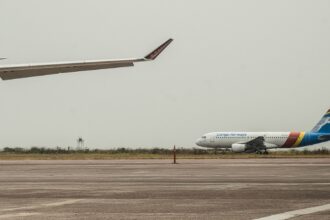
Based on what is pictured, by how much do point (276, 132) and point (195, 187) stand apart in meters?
64.1

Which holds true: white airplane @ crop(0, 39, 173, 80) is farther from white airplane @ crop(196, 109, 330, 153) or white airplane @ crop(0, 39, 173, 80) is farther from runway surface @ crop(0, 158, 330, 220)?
white airplane @ crop(196, 109, 330, 153)

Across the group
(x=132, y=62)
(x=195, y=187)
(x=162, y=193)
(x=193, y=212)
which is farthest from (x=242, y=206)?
(x=132, y=62)

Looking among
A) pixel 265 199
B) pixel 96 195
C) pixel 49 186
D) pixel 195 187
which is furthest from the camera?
pixel 49 186

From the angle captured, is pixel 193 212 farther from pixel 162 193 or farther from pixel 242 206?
pixel 162 193

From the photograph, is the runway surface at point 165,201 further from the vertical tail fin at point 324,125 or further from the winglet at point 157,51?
the vertical tail fin at point 324,125

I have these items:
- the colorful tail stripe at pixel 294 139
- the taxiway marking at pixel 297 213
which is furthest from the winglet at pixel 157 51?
the colorful tail stripe at pixel 294 139

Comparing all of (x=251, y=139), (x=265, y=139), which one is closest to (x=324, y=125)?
(x=265, y=139)

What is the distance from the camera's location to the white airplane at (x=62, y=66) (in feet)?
68.2

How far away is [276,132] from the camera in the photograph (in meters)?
79.5

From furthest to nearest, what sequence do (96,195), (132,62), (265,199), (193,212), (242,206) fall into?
(132,62) < (96,195) < (265,199) < (242,206) < (193,212)

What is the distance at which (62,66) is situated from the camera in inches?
821

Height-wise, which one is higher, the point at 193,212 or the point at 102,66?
the point at 102,66

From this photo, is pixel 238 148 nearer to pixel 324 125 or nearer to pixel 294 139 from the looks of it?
pixel 294 139

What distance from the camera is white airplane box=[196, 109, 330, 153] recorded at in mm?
76125
